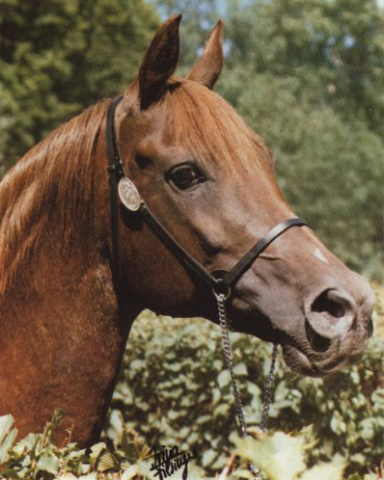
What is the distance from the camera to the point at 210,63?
2.90 meters

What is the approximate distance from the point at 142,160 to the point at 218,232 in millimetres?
415

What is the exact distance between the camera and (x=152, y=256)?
2.37m

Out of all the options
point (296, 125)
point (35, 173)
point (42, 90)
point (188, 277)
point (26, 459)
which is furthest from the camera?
point (296, 125)

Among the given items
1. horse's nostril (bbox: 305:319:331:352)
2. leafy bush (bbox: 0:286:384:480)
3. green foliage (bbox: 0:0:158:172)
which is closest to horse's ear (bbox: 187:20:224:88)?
horse's nostril (bbox: 305:319:331:352)

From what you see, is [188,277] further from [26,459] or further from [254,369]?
[254,369]

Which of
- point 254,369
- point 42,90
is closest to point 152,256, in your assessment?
point 254,369

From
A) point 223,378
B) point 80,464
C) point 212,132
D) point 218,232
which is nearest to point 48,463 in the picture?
point 80,464

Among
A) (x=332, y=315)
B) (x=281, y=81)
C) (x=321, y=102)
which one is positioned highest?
(x=332, y=315)

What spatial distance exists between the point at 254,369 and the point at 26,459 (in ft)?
8.17

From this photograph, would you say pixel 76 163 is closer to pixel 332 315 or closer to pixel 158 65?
pixel 158 65

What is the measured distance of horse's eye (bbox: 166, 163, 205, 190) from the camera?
2287 millimetres

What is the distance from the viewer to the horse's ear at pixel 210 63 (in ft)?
9.37

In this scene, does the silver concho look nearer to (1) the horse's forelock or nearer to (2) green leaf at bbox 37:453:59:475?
(1) the horse's forelock

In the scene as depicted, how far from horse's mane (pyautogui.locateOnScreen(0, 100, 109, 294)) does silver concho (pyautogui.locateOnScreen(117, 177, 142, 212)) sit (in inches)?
5.7
